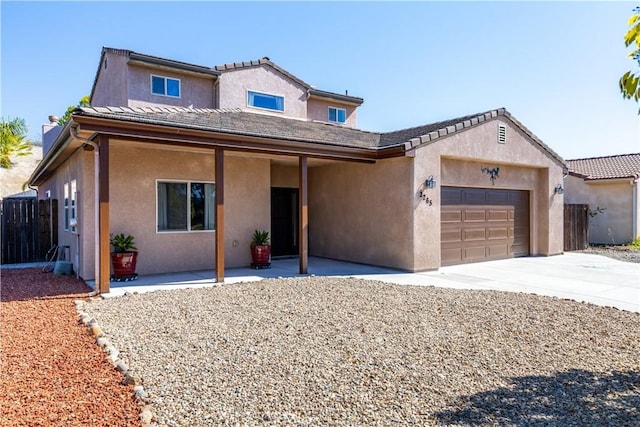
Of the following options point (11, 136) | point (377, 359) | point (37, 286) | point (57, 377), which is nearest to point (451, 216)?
point (377, 359)

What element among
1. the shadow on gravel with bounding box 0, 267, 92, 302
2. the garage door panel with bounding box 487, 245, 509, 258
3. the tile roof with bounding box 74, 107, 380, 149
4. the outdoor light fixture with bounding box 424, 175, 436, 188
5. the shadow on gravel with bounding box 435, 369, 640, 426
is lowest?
the shadow on gravel with bounding box 435, 369, 640, 426

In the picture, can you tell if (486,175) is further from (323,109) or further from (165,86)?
(165,86)

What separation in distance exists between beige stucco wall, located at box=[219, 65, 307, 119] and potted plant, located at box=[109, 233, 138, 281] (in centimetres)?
875

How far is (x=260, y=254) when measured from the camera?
1173 cm

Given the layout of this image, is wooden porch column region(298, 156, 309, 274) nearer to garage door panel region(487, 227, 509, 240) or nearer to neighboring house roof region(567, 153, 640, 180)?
garage door panel region(487, 227, 509, 240)

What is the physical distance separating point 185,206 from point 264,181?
2.48 meters

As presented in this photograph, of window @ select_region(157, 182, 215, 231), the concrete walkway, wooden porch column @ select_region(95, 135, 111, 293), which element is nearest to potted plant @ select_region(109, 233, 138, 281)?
the concrete walkway

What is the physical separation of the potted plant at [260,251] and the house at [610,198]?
17070 millimetres

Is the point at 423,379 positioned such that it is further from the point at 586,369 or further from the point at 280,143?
the point at 280,143

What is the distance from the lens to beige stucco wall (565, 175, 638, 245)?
19.4m

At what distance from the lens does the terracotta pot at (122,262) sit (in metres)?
9.43

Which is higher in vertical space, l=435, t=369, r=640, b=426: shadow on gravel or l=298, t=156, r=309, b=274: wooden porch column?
l=298, t=156, r=309, b=274: wooden porch column

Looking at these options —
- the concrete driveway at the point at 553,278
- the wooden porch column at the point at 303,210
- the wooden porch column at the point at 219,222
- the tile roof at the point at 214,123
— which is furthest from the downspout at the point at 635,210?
the wooden porch column at the point at 219,222

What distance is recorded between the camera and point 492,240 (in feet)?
46.7
